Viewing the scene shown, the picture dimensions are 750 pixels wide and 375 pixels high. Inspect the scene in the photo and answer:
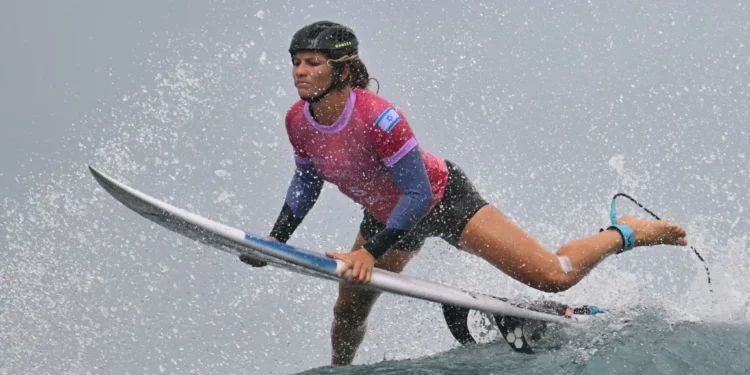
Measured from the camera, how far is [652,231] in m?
5.68

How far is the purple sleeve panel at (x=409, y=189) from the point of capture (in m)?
4.66

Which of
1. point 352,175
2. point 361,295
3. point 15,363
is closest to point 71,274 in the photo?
point 15,363

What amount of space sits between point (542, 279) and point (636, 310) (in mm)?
1451

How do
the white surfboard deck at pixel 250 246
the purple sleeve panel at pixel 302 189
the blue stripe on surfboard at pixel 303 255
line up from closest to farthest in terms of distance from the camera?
the white surfboard deck at pixel 250 246 < the blue stripe on surfboard at pixel 303 255 < the purple sleeve panel at pixel 302 189

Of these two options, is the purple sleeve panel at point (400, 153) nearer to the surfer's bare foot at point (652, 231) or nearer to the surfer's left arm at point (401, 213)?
the surfer's left arm at point (401, 213)

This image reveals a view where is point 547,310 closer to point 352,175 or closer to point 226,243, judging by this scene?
point 352,175

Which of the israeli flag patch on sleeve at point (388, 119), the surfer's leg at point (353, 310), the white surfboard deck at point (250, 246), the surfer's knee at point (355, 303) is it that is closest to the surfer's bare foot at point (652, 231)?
the white surfboard deck at point (250, 246)

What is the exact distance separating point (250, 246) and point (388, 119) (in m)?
0.97

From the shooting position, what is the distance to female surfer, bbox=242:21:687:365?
15.3 ft

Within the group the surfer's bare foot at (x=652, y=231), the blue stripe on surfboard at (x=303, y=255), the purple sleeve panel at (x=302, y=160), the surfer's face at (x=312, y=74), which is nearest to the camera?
the blue stripe on surfboard at (x=303, y=255)

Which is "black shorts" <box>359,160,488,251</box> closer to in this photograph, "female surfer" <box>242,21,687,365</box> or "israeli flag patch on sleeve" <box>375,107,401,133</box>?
"female surfer" <box>242,21,687,365</box>

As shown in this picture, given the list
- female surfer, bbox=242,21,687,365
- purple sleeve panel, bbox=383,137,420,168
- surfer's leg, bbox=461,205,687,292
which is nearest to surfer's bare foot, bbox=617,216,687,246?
female surfer, bbox=242,21,687,365

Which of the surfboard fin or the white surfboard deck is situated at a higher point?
the white surfboard deck

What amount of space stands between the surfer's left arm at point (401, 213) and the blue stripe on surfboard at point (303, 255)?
7cm
